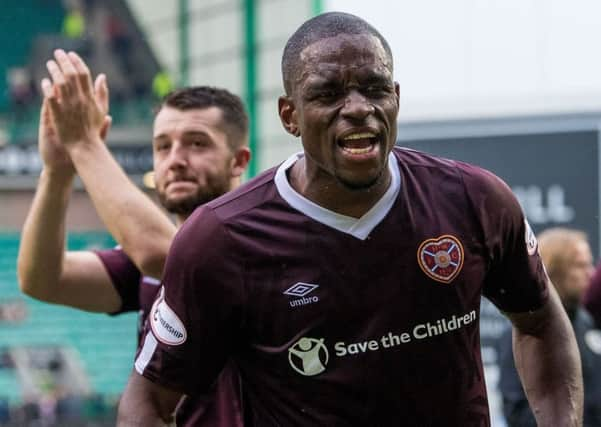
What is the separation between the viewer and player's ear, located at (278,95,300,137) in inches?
120

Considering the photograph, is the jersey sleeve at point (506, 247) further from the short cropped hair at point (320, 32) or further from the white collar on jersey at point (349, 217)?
the short cropped hair at point (320, 32)

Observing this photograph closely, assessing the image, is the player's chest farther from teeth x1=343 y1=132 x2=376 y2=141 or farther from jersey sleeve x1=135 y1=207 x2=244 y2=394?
teeth x1=343 y1=132 x2=376 y2=141

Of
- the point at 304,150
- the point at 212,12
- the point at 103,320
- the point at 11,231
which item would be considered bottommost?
the point at 103,320

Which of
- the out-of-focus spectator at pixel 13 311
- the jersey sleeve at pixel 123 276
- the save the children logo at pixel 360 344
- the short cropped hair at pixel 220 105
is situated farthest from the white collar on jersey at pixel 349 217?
the out-of-focus spectator at pixel 13 311

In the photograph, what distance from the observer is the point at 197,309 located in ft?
9.70

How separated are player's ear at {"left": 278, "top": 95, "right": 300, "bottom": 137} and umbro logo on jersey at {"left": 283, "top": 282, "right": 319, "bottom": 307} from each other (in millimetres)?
373

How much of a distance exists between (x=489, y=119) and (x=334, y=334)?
5463mm

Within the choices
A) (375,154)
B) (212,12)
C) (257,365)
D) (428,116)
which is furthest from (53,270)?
(212,12)

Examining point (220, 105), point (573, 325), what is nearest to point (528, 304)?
point (220, 105)

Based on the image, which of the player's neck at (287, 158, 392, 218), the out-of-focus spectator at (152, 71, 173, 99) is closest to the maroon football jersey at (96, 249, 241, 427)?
the player's neck at (287, 158, 392, 218)

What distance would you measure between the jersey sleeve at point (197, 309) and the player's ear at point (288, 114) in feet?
0.94

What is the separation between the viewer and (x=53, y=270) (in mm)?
4297

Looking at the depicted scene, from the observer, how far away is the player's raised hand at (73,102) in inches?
156

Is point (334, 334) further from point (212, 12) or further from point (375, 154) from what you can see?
point (212, 12)
